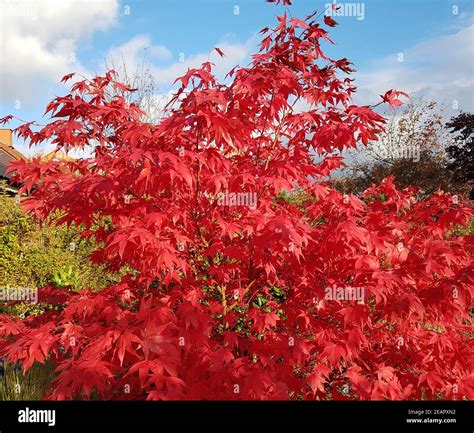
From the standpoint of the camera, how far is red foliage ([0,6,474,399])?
104 inches

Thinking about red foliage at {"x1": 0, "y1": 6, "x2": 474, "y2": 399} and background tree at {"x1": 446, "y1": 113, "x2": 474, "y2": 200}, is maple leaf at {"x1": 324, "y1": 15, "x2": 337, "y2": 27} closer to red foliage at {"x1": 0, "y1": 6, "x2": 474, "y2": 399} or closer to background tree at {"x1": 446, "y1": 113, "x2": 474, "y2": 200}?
red foliage at {"x1": 0, "y1": 6, "x2": 474, "y2": 399}

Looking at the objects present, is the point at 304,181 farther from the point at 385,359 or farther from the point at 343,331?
the point at 385,359

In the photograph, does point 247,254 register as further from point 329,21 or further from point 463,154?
point 463,154

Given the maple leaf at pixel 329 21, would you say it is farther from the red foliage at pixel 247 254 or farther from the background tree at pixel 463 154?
the background tree at pixel 463 154

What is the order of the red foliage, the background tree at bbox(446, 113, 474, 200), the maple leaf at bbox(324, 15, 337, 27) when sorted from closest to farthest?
the red foliage → the maple leaf at bbox(324, 15, 337, 27) → the background tree at bbox(446, 113, 474, 200)

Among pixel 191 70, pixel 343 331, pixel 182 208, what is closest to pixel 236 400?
pixel 343 331

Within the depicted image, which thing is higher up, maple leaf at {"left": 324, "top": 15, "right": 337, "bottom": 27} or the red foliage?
maple leaf at {"left": 324, "top": 15, "right": 337, "bottom": 27}

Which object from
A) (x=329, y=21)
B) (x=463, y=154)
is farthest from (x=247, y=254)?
(x=463, y=154)

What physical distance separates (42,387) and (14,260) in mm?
4429

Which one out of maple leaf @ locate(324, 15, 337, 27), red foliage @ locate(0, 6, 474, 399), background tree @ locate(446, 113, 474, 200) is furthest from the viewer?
background tree @ locate(446, 113, 474, 200)

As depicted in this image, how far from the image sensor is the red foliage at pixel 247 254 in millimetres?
2643

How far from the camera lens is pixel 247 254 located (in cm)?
335

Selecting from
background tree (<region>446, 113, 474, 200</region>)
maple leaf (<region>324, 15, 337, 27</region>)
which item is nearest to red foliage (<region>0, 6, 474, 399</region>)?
maple leaf (<region>324, 15, 337, 27</region>)
